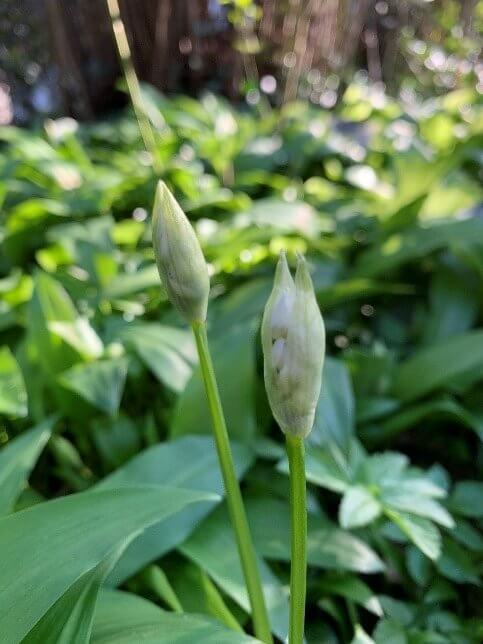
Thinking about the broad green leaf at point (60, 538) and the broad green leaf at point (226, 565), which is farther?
the broad green leaf at point (226, 565)

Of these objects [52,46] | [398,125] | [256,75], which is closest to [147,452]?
[398,125]

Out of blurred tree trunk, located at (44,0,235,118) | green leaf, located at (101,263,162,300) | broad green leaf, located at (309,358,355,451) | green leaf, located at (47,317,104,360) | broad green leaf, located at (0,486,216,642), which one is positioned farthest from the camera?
blurred tree trunk, located at (44,0,235,118)

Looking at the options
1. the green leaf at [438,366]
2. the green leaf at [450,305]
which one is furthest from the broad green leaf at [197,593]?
the green leaf at [450,305]

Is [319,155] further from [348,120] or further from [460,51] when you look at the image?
[460,51]

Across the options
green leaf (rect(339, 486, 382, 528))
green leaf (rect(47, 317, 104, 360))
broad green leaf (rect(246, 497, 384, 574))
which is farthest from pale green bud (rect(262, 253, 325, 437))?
green leaf (rect(47, 317, 104, 360))

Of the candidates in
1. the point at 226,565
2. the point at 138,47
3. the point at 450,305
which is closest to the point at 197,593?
the point at 226,565

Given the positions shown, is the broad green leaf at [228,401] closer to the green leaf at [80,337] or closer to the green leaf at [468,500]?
the green leaf at [80,337]

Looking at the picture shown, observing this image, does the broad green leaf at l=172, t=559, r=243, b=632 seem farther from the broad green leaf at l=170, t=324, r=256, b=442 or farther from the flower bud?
the flower bud

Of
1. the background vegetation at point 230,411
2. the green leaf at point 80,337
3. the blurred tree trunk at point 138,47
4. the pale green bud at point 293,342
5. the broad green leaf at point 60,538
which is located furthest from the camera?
the blurred tree trunk at point 138,47
